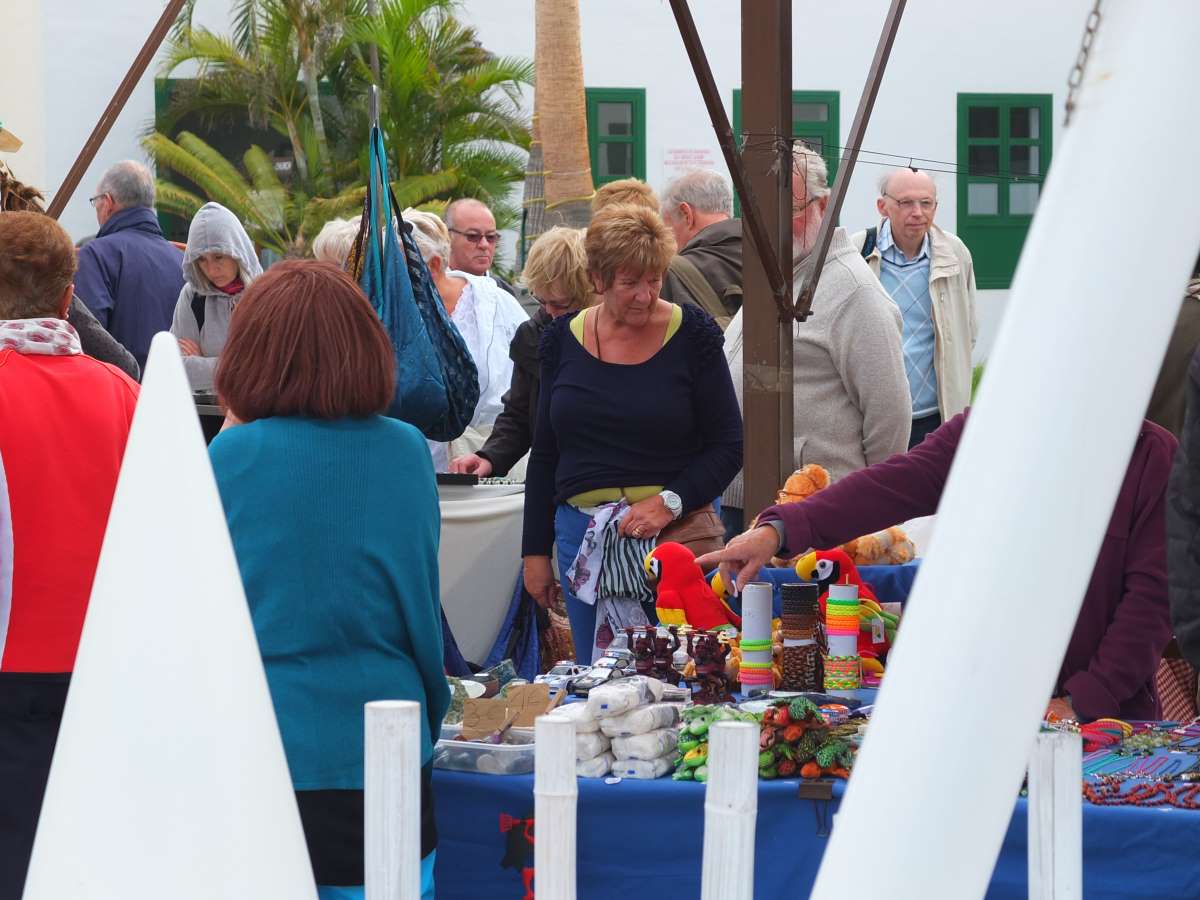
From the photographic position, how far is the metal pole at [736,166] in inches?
158

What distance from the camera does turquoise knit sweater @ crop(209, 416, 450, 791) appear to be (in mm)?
2357

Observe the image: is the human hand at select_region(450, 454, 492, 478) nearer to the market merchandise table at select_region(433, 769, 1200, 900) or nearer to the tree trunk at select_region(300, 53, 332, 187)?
the market merchandise table at select_region(433, 769, 1200, 900)

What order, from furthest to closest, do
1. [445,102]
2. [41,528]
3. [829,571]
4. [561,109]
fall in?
1. [445,102]
2. [561,109]
3. [829,571]
4. [41,528]

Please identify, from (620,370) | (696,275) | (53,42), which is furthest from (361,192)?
(620,370)

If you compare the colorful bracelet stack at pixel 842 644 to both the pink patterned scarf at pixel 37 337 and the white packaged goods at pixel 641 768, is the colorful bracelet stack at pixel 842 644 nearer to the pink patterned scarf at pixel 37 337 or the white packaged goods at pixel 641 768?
the white packaged goods at pixel 641 768

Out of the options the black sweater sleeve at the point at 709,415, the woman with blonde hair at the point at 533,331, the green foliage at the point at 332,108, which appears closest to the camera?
the black sweater sleeve at the point at 709,415

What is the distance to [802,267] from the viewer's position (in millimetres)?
4539

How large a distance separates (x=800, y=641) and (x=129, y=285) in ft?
11.0

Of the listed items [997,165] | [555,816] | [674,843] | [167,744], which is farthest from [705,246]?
[997,165]

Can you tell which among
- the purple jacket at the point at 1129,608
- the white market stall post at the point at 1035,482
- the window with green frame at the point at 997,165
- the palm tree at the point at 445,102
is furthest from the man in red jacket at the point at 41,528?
the palm tree at the point at 445,102

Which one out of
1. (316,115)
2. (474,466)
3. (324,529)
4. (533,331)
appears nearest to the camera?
(324,529)

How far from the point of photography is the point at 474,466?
512cm

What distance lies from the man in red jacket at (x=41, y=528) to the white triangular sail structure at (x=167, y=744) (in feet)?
6.08

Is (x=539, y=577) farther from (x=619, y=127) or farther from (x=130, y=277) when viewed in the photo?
(x=619, y=127)
